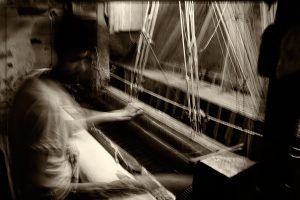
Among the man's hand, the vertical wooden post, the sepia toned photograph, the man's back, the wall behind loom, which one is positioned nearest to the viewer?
the sepia toned photograph

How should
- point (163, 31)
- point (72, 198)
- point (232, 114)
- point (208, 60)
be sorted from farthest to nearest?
point (163, 31), point (208, 60), point (232, 114), point (72, 198)

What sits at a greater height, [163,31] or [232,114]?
[163,31]

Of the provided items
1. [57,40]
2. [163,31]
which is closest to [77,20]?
[57,40]

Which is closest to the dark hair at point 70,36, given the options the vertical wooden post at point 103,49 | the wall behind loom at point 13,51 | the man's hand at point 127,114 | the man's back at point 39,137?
the man's back at point 39,137

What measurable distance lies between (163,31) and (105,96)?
4232mm

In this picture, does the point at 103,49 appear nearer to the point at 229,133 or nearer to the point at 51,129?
the point at 229,133

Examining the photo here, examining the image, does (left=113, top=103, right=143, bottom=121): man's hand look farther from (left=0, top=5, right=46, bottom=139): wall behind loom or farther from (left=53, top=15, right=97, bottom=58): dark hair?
(left=0, top=5, right=46, bottom=139): wall behind loom

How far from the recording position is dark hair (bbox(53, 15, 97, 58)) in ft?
→ 8.43

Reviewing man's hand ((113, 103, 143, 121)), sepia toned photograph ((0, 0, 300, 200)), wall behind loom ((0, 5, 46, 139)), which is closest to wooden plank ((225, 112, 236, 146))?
sepia toned photograph ((0, 0, 300, 200))

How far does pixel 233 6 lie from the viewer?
4098mm

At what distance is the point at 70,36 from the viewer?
259 centimetres

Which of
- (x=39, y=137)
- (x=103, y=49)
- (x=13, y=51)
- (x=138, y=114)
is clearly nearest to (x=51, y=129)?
(x=39, y=137)

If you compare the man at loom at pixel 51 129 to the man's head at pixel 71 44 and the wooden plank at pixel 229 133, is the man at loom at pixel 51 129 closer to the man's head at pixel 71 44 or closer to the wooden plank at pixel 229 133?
the man's head at pixel 71 44

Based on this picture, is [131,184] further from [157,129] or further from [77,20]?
[77,20]
